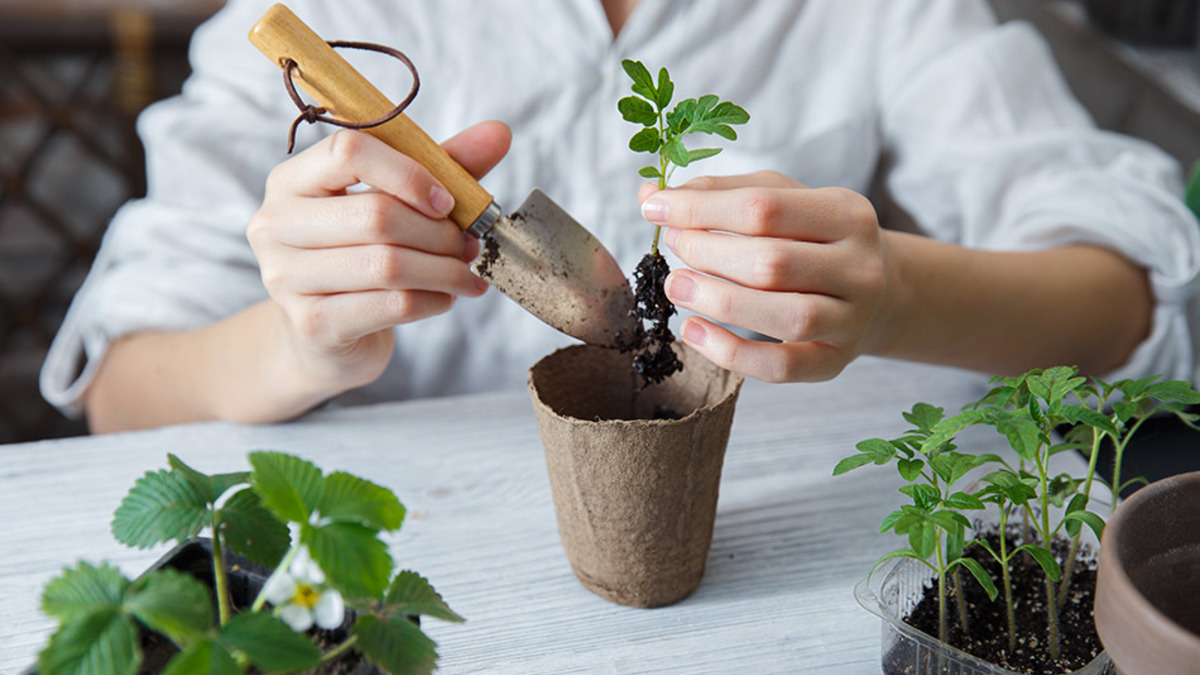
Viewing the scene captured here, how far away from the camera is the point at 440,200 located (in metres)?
0.66

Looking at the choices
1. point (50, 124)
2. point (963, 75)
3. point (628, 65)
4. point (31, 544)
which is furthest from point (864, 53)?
point (50, 124)

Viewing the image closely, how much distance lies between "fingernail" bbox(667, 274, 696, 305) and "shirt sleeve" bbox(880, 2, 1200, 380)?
1.90 ft

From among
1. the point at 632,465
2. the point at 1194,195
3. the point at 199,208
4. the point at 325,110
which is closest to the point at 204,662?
the point at 632,465

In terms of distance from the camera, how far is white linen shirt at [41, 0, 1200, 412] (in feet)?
3.38

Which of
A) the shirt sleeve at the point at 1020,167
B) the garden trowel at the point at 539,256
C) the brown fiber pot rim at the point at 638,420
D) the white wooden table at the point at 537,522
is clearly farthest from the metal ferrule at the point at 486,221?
the shirt sleeve at the point at 1020,167

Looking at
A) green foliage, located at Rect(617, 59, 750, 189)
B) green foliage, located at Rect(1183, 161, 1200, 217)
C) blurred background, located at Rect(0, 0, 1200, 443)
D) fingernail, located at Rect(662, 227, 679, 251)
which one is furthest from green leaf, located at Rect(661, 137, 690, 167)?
blurred background, located at Rect(0, 0, 1200, 443)

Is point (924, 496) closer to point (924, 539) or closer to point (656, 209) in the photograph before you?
point (924, 539)

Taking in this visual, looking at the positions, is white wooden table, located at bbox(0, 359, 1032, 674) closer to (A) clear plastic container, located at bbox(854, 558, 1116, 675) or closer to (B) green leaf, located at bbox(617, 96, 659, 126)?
(A) clear plastic container, located at bbox(854, 558, 1116, 675)

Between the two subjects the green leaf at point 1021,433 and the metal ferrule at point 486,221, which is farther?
the metal ferrule at point 486,221

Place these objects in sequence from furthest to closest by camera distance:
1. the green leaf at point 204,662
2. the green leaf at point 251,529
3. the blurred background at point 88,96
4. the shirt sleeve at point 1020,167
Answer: the blurred background at point 88,96 → the shirt sleeve at point 1020,167 → the green leaf at point 251,529 → the green leaf at point 204,662

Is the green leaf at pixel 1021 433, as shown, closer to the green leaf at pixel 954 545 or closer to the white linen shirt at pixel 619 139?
the green leaf at pixel 954 545

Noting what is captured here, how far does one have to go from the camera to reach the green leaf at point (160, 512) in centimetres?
45

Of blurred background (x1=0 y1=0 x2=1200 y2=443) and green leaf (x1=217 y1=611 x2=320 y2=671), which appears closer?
green leaf (x1=217 y1=611 x2=320 y2=671)

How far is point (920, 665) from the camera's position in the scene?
558 mm
